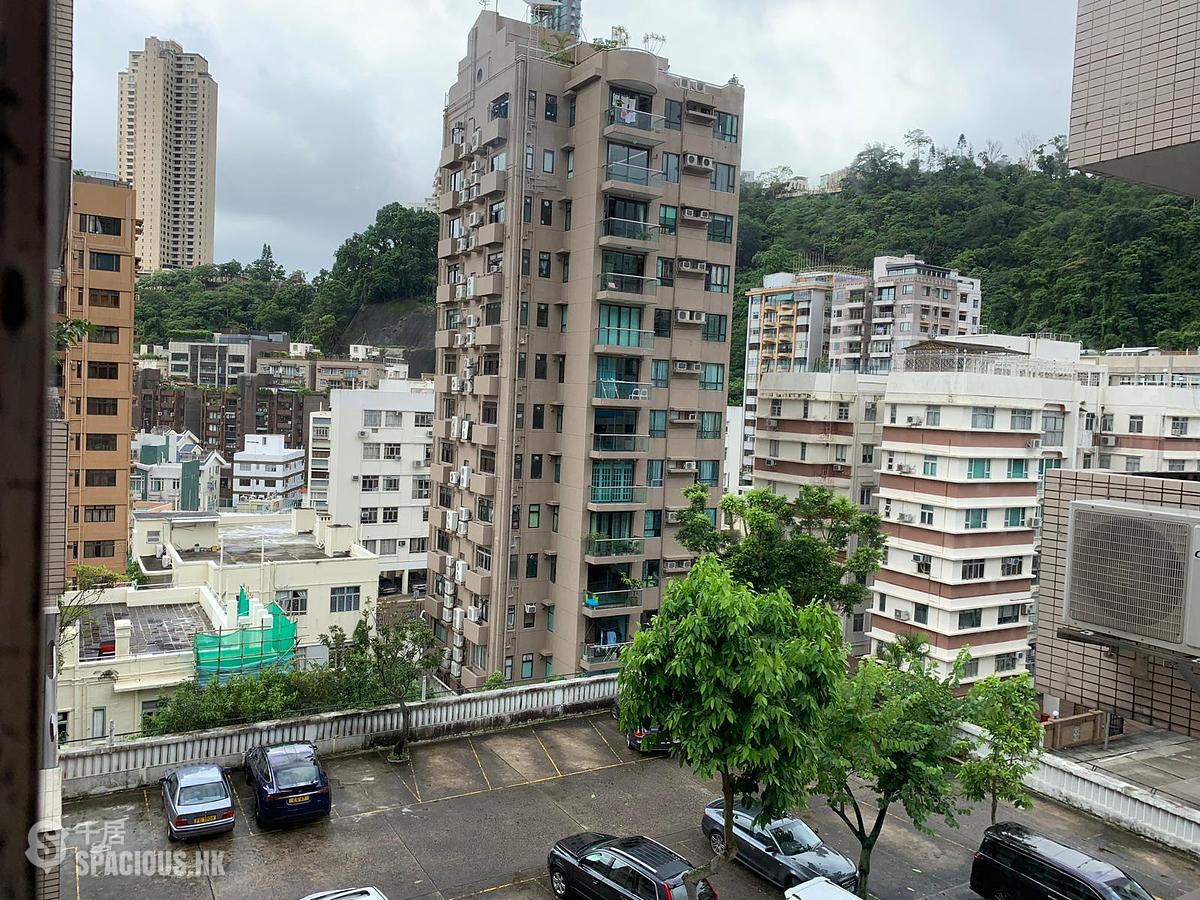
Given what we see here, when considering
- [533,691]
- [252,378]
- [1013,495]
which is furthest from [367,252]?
[533,691]

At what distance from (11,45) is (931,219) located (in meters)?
86.9

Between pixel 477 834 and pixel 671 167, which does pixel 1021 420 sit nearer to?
pixel 671 167

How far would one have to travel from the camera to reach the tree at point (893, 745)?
10914 mm

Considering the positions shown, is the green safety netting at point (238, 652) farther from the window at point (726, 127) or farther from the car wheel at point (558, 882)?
the window at point (726, 127)

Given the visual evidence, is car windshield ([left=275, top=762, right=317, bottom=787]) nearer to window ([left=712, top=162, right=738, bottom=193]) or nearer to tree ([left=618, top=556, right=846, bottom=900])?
tree ([left=618, top=556, right=846, bottom=900])

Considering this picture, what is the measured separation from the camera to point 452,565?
2991 centimetres

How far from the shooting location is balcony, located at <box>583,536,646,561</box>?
26.6 m

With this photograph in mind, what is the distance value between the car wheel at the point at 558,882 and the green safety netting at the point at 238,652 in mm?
11396

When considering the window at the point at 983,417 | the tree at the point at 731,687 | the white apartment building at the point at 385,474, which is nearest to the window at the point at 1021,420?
the window at the point at 983,417

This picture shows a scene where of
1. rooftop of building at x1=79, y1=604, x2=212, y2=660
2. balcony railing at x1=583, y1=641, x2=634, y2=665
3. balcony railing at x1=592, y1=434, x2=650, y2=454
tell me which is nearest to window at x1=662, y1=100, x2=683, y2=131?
balcony railing at x1=592, y1=434, x2=650, y2=454

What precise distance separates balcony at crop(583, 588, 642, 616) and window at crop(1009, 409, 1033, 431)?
585 inches

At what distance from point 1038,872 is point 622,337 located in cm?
1828

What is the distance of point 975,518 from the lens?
1204 inches

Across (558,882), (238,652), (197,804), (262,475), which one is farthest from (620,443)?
(262,475)
